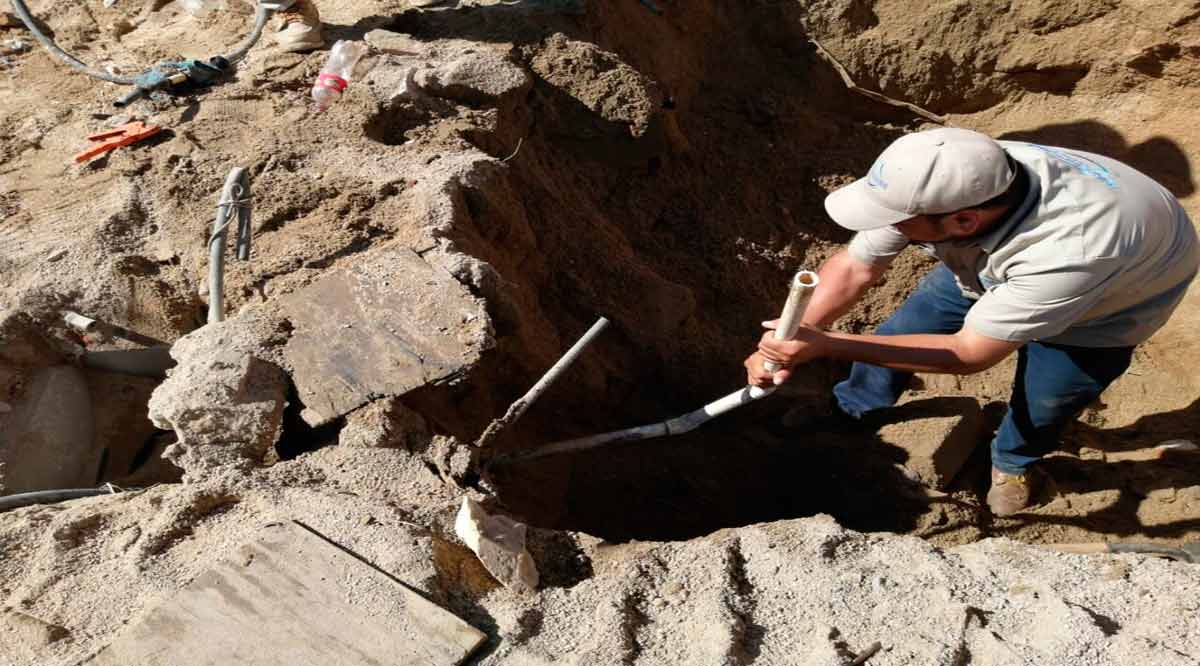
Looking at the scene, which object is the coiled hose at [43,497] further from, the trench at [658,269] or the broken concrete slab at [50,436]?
the trench at [658,269]

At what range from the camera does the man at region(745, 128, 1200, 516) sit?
2.02m

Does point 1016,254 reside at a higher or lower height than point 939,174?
lower

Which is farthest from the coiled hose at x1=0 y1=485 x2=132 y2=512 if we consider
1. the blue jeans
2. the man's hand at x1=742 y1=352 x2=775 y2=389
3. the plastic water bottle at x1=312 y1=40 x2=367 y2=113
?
the blue jeans

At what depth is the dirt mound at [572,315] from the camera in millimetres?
1854

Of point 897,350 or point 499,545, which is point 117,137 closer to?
point 499,545

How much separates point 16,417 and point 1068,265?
2934mm

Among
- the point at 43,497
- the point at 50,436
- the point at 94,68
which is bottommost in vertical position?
the point at 50,436

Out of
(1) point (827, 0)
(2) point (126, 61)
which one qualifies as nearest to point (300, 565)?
(2) point (126, 61)

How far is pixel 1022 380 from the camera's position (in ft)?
9.29

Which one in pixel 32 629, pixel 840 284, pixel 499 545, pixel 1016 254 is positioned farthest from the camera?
pixel 840 284

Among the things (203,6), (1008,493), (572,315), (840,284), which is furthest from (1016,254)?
(203,6)

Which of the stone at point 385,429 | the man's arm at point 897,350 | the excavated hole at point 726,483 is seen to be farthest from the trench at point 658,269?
the man's arm at point 897,350

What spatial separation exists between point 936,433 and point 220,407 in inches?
97.9

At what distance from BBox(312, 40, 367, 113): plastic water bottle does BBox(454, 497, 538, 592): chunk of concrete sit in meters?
1.86
